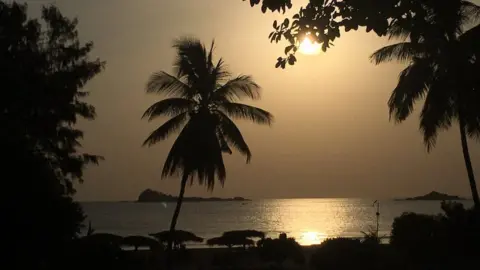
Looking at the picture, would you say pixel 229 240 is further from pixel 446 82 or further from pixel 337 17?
pixel 337 17

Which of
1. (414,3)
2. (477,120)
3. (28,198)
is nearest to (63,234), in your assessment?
(28,198)

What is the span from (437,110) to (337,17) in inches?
738

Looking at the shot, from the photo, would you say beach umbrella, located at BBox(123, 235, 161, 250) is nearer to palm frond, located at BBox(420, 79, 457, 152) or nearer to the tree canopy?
the tree canopy

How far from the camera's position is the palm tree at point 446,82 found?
85.6 feet

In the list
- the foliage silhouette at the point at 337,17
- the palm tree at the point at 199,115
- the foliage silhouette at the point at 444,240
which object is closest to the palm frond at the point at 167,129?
the palm tree at the point at 199,115

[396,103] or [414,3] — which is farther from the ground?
[396,103]

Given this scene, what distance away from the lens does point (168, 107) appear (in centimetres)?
2975

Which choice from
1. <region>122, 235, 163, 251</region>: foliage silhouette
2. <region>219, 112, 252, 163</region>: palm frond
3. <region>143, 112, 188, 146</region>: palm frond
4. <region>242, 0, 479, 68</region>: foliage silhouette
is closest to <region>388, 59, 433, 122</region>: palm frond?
<region>219, 112, 252, 163</region>: palm frond

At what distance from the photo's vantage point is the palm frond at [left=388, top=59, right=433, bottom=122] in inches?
1078

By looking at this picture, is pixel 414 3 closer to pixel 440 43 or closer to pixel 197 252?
pixel 440 43

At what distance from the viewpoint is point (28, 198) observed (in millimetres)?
14922

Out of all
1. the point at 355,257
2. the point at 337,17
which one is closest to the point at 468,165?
the point at 355,257

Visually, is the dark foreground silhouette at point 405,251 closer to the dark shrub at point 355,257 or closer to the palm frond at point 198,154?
the dark shrub at point 355,257

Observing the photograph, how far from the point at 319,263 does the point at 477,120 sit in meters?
8.55
